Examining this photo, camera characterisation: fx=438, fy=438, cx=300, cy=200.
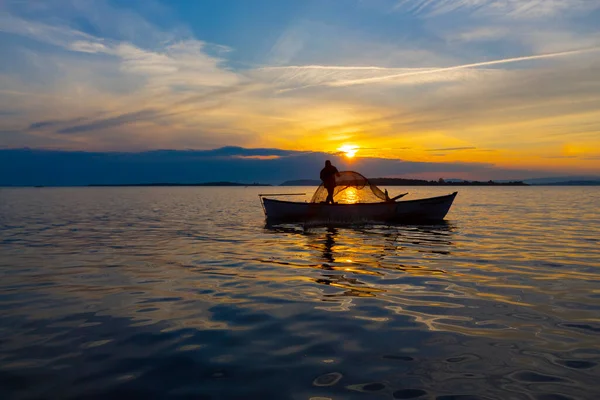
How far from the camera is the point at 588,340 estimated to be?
7242 millimetres

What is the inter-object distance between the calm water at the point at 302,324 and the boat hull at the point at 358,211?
11.3 meters

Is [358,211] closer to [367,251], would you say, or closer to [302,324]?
[367,251]

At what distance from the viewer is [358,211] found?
93.9 ft

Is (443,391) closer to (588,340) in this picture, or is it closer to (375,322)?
(375,322)

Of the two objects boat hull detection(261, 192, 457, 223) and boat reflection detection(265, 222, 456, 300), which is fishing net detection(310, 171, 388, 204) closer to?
boat hull detection(261, 192, 457, 223)

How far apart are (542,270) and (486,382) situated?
9113 millimetres

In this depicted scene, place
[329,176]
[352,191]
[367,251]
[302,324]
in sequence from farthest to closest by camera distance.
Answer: [352,191]
[329,176]
[367,251]
[302,324]

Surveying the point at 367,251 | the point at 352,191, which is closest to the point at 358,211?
the point at 352,191

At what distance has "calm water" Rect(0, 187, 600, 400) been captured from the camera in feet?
19.0

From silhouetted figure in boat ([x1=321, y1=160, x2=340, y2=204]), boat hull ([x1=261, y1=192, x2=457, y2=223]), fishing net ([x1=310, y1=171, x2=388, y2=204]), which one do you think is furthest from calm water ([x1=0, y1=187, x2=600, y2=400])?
silhouetted figure in boat ([x1=321, y1=160, x2=340, y2=204])

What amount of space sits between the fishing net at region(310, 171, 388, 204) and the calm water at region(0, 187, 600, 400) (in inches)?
460

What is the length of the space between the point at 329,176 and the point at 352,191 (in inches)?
77.3

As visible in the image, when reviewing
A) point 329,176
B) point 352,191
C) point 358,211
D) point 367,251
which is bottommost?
point 367,251

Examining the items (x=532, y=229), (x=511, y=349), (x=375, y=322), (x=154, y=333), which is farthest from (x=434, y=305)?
(x=532, y=229)
